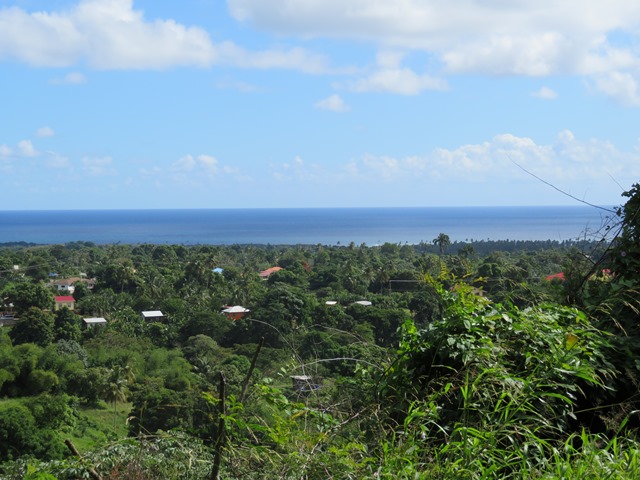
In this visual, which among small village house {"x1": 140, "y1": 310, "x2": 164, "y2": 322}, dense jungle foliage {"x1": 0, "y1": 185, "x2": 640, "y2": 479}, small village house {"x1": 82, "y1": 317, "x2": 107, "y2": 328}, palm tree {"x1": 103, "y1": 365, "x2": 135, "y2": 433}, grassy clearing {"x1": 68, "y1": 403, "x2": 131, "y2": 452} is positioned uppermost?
dense jungle foliage {"x1": 0, "y1": 185, "x2": 640, "y2": 479}

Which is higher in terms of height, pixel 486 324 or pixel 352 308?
pixel 486 324

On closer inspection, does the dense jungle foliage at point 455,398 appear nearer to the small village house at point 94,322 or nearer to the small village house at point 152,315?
the small village house at point 94,322

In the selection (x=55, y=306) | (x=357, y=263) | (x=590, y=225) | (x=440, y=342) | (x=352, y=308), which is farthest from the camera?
(x=357, y=263)

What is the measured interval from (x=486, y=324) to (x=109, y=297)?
1559 inches

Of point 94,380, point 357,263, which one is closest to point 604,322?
point 94,380

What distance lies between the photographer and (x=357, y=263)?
50031 millimetres

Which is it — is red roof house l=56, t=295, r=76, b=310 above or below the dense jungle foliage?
below

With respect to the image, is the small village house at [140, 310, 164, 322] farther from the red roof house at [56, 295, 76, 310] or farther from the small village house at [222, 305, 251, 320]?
the red roof house at [56, 295, 76, 310]

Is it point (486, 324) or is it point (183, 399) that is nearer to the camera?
point (486, 324)

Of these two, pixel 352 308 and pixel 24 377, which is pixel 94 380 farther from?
pixel 352 308

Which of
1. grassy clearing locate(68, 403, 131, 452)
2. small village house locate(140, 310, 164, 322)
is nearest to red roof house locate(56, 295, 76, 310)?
small village house locate(140, 310, 164, 322)

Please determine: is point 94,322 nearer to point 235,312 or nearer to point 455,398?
point 235,312

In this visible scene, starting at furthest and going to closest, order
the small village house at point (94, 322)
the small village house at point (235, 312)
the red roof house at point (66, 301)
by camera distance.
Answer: the red roof house at point (66, 301)
the small village house at point (235, 312)
the small village house at point (94, 322)

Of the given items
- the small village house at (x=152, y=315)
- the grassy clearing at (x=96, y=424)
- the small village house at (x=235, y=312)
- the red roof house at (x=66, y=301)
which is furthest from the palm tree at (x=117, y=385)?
the red roof house at (x=66, y=301)
